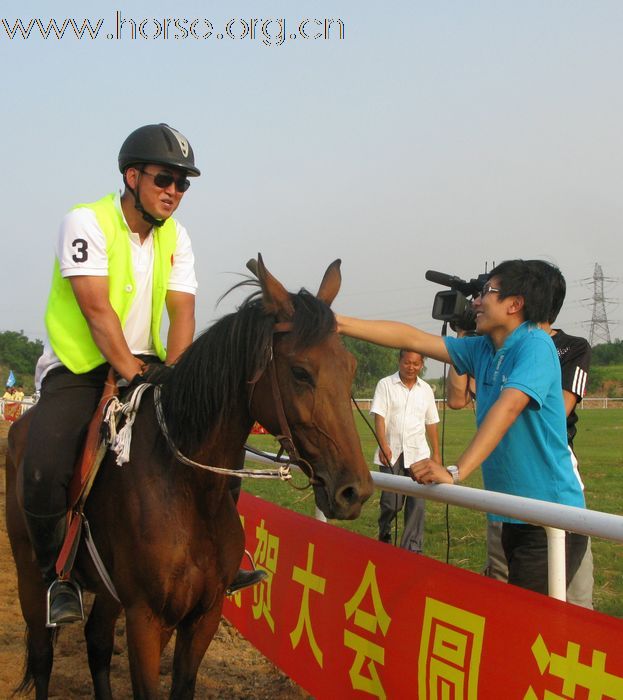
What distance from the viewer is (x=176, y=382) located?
3850 millimetres

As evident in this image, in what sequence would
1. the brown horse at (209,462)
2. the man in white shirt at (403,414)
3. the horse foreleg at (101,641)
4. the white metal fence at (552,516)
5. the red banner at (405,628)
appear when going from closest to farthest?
the white metal fence at (552,516)
the red banner at (405,628)
the brown horse at (209,462)
the horse foreleg at (101,641)
the man in white shirt at (403,414)

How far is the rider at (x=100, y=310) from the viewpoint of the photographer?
4078 millimetres

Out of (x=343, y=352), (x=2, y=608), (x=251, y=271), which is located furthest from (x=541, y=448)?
(x=2, y=608)

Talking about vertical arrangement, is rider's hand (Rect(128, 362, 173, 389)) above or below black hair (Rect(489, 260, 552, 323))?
below

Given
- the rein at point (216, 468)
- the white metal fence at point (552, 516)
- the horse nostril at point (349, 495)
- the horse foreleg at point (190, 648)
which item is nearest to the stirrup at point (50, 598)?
the horse foreleg at point (190, 648)

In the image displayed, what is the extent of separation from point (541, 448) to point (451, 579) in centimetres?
69

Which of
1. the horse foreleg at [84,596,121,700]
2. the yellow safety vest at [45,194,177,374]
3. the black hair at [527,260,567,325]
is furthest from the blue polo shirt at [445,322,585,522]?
the horse foreleg at [84,596,121,700]

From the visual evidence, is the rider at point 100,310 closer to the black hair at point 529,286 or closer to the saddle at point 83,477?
the saddle at point 83,477

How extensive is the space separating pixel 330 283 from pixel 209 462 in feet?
3.26

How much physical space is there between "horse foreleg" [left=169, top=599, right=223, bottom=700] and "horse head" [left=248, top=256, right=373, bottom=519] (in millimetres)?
1045

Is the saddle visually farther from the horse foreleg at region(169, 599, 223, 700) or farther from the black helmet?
the black helmet

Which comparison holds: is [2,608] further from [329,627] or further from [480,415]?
[480,415]

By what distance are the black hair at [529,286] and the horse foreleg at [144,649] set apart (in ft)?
7.10

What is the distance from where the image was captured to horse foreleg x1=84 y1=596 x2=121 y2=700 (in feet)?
15.6
